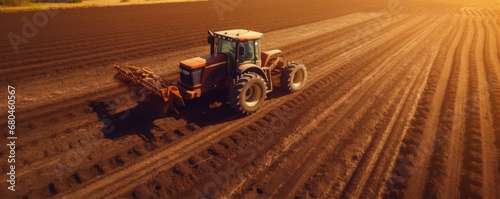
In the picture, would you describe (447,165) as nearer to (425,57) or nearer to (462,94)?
(462,94)

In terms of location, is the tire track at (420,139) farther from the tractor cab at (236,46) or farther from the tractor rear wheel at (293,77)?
the tractor cab at (236,46)

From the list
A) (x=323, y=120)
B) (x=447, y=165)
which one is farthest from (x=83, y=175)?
(x=447, y=165)

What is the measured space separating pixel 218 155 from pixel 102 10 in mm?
25085

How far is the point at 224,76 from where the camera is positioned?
693 centimetres

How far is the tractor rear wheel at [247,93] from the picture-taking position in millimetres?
6168

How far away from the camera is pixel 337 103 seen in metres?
7.62

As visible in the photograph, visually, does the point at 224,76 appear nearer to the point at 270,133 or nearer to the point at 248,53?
the point at 248,53

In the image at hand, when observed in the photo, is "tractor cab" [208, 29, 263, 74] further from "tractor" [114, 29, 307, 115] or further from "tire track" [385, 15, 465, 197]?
"tire track" [385, 15, 465, 197]

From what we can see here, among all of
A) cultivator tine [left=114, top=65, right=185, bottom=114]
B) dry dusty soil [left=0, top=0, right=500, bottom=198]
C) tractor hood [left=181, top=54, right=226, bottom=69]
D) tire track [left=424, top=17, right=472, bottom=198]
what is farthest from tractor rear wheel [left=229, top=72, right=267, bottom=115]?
tire track [left=424, top=17, right=472, bottom=198]

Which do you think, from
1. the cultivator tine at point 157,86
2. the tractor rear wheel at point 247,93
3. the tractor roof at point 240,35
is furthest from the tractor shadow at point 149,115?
the tractor roof at point 240,35

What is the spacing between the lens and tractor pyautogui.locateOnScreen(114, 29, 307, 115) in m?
6.18

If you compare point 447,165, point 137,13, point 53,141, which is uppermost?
point 137,13

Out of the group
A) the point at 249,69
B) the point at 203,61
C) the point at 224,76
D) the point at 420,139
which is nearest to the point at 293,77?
the point at 249,69

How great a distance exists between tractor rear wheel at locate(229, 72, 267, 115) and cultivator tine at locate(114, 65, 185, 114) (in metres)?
1.29
